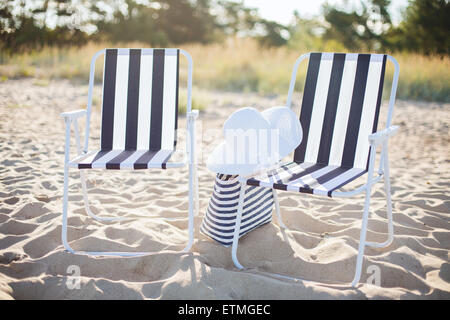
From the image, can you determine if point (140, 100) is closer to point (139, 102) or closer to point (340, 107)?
point (139, 102)

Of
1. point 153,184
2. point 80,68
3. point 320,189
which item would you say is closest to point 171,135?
point 153,184

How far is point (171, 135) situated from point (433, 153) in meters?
3.28

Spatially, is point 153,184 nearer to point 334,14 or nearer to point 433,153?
point 433,153

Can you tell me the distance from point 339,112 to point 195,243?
119 centimetres

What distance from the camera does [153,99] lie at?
8.97ft

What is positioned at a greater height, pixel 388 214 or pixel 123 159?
pixel 123 159

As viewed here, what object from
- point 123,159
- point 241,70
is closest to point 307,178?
point 123,159

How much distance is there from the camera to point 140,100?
2.74 meters

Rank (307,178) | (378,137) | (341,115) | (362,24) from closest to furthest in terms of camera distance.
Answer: (378,137) → (307,178) → (341,115) → (362,24)

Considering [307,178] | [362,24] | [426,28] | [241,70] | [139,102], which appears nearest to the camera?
[307,178]

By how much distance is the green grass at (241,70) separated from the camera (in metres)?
8.07

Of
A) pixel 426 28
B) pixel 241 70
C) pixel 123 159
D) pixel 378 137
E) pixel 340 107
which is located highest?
pixel 426 28

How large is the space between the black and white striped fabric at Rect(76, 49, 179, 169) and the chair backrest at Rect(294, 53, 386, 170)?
0.87 meters

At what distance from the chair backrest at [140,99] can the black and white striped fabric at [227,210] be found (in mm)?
548
